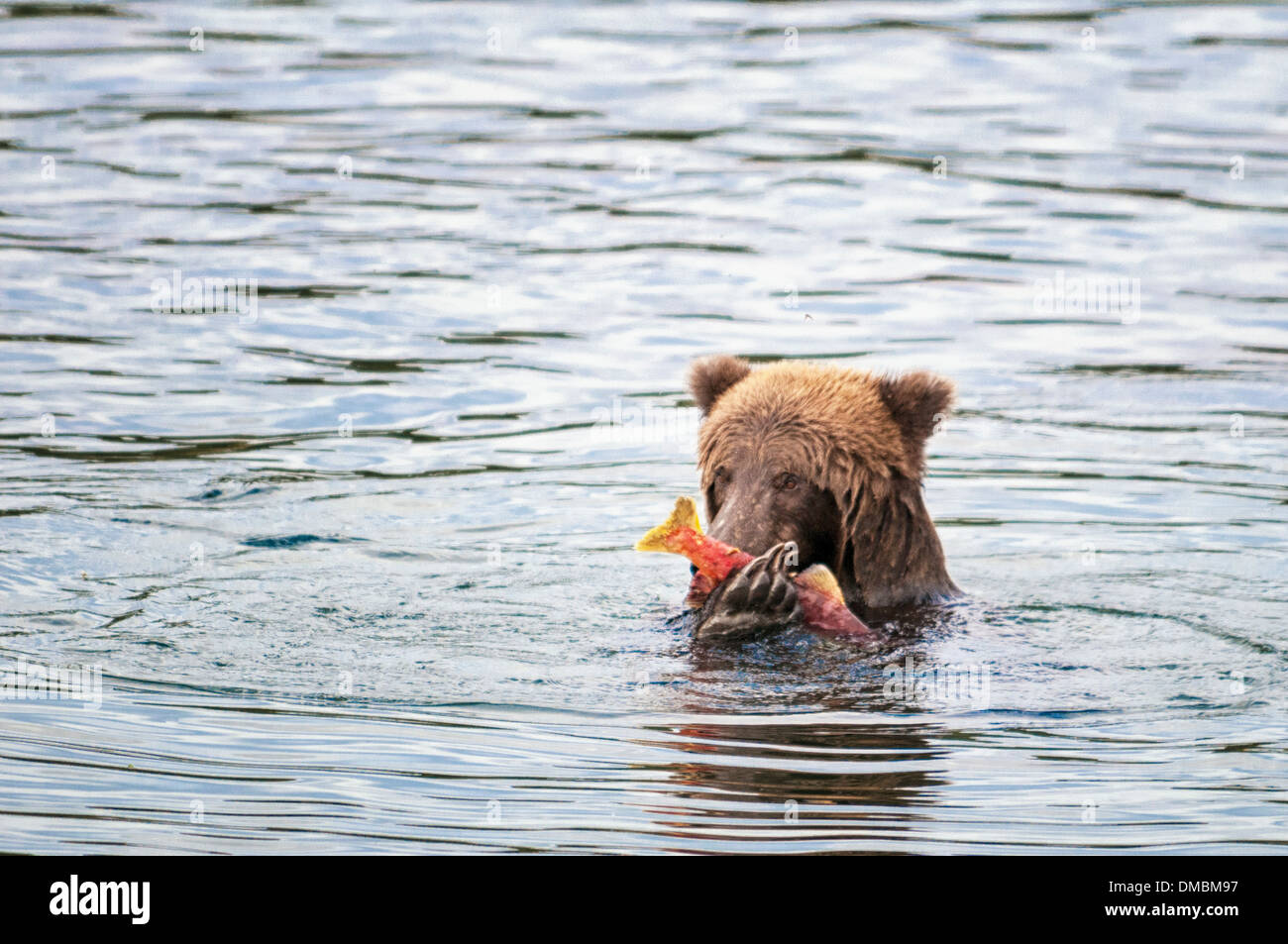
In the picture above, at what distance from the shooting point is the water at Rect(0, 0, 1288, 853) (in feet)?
22.9

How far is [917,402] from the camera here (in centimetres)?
876

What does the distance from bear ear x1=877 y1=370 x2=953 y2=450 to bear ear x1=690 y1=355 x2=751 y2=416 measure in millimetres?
734

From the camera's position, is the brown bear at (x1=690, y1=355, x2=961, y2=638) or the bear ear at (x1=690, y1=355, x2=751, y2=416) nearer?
the brown bear at (x1=690, y1=355, x2=961, y2=638)

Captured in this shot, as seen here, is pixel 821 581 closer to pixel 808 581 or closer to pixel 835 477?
pixel 808 581

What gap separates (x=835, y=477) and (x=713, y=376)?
0.87 metres

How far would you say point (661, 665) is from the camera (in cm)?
823

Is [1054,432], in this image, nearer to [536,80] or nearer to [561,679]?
[561,679]

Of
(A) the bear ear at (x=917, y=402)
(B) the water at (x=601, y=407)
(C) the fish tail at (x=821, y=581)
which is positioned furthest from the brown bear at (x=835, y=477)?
(B) the water at (x=601, y=407)

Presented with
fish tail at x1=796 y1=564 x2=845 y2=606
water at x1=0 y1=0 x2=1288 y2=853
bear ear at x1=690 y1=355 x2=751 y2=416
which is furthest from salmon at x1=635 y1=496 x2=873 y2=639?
bear ear at x1=690 y1=355 x2=751 y2=416

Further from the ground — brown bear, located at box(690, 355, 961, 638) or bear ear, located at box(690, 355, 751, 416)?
bear ear, located at box(690, 355, 751, 416)

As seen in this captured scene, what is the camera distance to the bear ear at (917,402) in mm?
8734

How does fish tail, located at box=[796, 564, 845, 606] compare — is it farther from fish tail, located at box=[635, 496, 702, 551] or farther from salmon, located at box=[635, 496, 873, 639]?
fish tail, located at box=[635, 496, 702, 551]

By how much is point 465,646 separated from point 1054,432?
5.66 meters

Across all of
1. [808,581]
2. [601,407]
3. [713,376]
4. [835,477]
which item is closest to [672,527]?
[808,581]
